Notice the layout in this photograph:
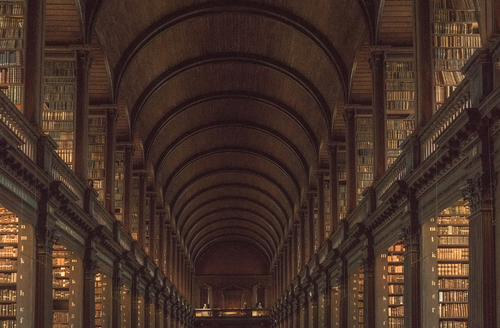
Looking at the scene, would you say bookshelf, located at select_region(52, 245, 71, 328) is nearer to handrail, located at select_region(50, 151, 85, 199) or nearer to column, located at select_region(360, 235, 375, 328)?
handrail, located at select_region(50, 151, 85, 199)

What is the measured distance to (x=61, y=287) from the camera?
19.8m

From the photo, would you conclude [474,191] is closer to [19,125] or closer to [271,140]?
[19,125]

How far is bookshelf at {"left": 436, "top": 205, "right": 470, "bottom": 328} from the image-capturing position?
14750 mm

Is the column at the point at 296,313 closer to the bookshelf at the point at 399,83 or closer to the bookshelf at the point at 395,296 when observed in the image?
the bookshelf at the point at 395,296

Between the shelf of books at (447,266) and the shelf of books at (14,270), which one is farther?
the shelf of books at (447,266)

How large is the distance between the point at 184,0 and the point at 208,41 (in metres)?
3.34

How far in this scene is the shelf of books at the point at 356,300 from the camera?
21.5 meters

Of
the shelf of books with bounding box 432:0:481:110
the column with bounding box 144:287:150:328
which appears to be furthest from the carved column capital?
the column with bounding box 144:287:150:328

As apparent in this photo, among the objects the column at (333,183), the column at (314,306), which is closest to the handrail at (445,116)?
the column at (333,183)

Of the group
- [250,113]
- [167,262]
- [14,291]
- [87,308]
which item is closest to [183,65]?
[250,113]

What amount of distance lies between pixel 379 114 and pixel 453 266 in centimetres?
492

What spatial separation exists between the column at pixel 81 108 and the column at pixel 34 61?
4270mm

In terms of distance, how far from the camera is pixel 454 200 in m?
12.5

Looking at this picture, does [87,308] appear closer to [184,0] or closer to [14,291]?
[14,291]
